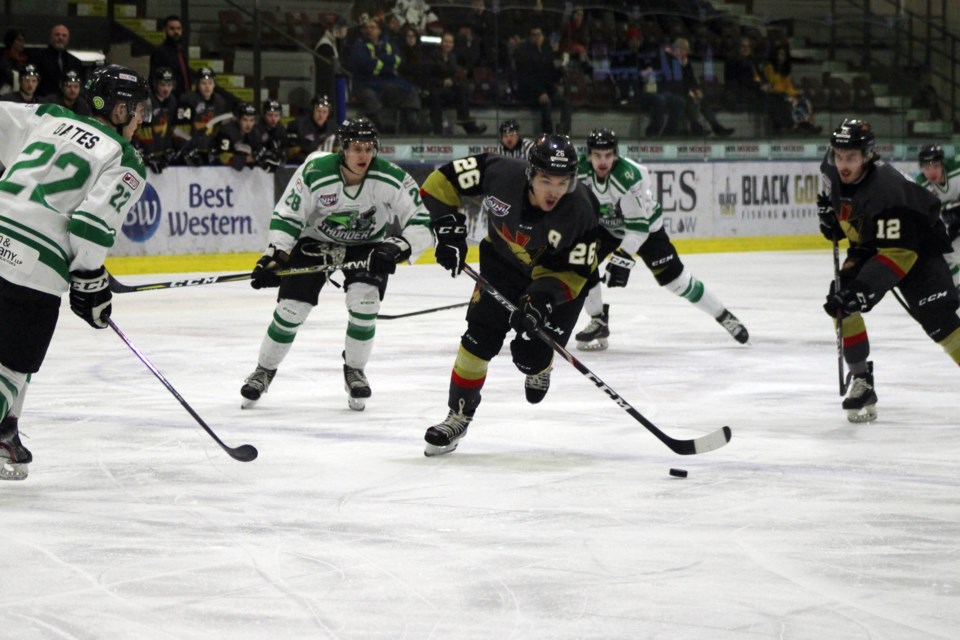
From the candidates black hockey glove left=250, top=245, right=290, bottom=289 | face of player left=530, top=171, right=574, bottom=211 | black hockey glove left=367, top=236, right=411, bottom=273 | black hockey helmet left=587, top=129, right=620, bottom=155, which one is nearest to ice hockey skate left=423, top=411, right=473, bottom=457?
black hockey glove left=367, top=236, right=411, bottom=273

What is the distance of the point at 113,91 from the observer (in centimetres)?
381

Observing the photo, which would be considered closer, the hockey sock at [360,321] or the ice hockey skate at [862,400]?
the ice hockey skate at [862,400]

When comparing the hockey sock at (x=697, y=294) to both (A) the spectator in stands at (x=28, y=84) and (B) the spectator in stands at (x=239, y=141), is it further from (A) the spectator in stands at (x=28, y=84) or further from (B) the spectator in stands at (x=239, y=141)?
(A) the spectator in stands at (x=28, y=84)

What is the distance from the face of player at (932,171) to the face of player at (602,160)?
218cm

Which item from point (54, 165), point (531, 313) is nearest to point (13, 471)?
point (54, 165)

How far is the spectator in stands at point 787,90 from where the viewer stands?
1467cm

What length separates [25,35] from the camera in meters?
12.6

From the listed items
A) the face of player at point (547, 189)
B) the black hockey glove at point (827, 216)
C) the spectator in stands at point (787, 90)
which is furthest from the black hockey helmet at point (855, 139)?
the spectator in stands at point (787, 90)

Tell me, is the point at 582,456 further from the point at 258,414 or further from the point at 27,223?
the point at 27,223

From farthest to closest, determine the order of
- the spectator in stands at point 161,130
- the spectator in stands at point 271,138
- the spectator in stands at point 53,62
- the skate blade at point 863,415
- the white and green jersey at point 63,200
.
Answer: the spectator in stands at point 271,138
the spectator in stands at point 53,62
the spectator in stands at point 161,130
the skate blade at point 863,415
the white and green jersey at point 63,200

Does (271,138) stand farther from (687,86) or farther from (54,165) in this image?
(54,165)

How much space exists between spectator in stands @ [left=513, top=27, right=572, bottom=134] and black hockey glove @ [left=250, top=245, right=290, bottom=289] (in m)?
8.05

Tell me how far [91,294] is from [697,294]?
4.17 metres

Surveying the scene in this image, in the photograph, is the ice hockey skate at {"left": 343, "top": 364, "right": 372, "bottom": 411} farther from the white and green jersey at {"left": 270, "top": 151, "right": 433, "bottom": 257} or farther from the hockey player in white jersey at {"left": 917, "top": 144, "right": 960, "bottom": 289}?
the hockey player in white jersey at {"left": 917, "top": 144, "right": 960, "bottom": 289}
